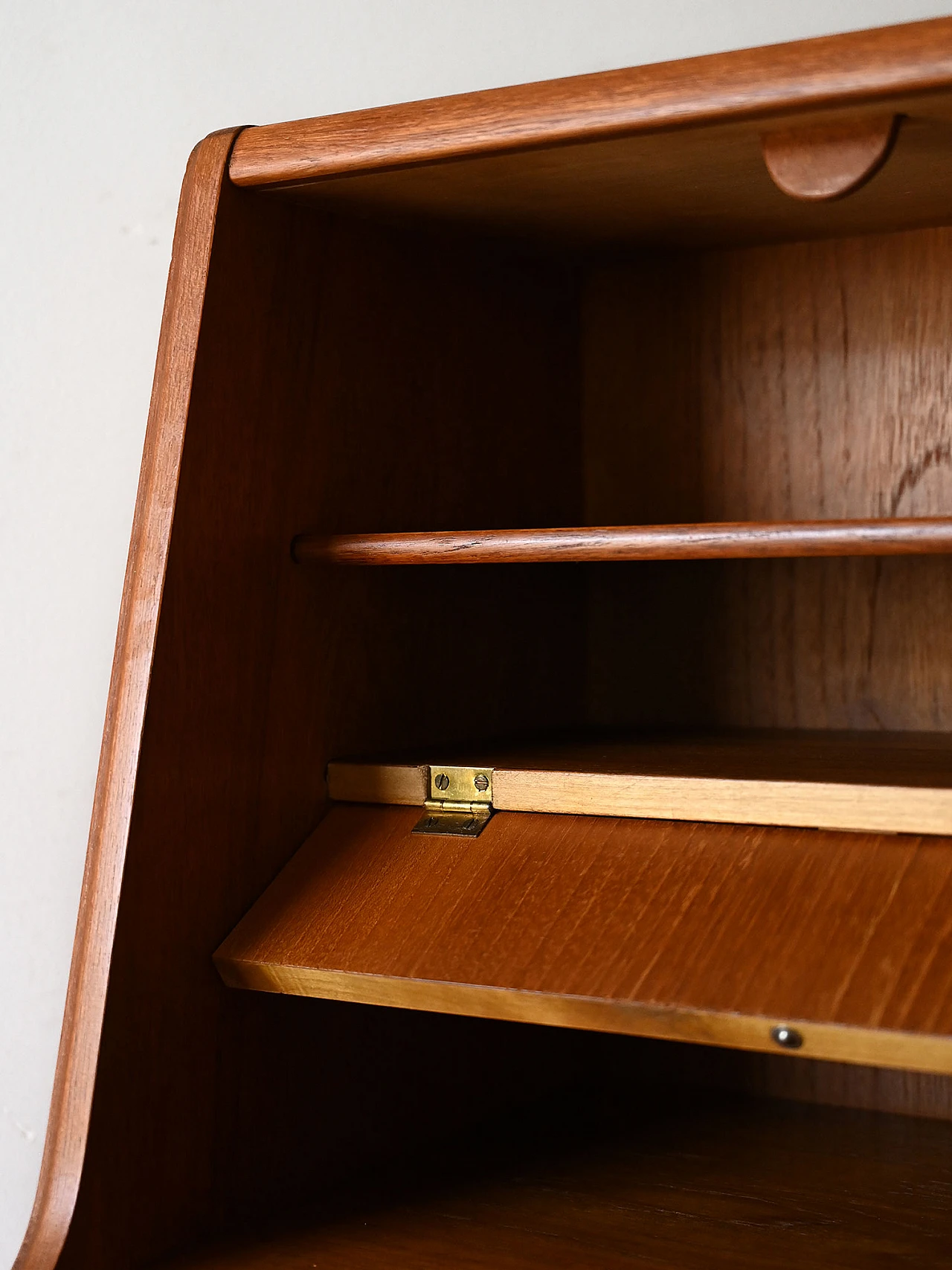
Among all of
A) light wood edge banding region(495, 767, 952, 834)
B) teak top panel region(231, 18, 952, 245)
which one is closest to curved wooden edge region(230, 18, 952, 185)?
teak top panel region(231, 18, 952, 245)

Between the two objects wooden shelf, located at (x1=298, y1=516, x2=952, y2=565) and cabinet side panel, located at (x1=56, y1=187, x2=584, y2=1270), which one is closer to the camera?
wooden shelf, located at (x1=298, y1=516, x2=952, y2=565)

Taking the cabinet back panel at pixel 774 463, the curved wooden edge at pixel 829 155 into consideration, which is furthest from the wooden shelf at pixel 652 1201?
the curved wooden edge at pixel 829 155

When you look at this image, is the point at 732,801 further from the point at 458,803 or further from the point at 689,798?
the point at 458,803

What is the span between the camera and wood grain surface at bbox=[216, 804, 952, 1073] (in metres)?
0.69

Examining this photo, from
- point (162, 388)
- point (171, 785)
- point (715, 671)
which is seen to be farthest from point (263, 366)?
point (715, 671)

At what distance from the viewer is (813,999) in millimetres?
692

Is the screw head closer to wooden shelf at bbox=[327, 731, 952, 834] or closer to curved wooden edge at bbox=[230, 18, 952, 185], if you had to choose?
wooden shelf at bbox=[327, 731, 952, 834]

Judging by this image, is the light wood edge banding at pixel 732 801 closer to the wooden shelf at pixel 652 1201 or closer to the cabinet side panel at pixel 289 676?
the cabinet side panel at pixel 289 676

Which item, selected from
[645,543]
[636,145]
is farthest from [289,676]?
[636,145]

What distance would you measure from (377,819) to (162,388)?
30cm

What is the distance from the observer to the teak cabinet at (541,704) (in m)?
0.76

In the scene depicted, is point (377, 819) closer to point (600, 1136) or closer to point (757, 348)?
point (600, 1136)

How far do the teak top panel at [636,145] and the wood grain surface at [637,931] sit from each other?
38 centimetres

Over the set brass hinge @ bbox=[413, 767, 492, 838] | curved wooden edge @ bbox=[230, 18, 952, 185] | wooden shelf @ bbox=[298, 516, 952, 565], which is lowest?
brass hinge @ bbox=[413, 767, 492, 838]
